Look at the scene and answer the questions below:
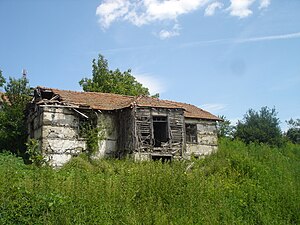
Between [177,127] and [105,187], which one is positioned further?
[177,127]

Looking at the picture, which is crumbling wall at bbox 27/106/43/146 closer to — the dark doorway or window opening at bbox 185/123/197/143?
Result: the dark doorway

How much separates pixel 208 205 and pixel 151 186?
6.19ft

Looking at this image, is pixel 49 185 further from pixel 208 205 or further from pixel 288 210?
pixel 288 210

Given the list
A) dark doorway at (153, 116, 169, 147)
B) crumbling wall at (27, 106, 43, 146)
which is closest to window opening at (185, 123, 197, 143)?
dark doorway at (153, 116, 169, 147)

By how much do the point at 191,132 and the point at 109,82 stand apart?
11.7 meters

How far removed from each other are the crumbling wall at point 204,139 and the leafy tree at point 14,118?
35.5 ft

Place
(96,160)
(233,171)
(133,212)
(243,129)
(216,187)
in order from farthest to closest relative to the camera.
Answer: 1. (243,129)
2. (96,160)
3. (233,171)
4. (216,187)
5. (133,212)

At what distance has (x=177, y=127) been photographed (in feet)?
79.6

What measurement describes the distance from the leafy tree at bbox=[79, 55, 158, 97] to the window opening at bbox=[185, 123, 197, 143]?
32.1 feet

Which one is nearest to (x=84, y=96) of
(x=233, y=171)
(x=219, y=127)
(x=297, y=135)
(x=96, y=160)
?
(x=96, y=160)

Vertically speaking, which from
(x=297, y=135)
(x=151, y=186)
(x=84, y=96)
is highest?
(x=84, y=96)

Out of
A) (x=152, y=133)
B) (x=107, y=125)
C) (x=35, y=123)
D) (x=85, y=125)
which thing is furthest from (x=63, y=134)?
(x=152, y=133)

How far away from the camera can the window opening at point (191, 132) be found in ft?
85.9

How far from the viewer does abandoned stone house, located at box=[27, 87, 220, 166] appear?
2200 centimetres
